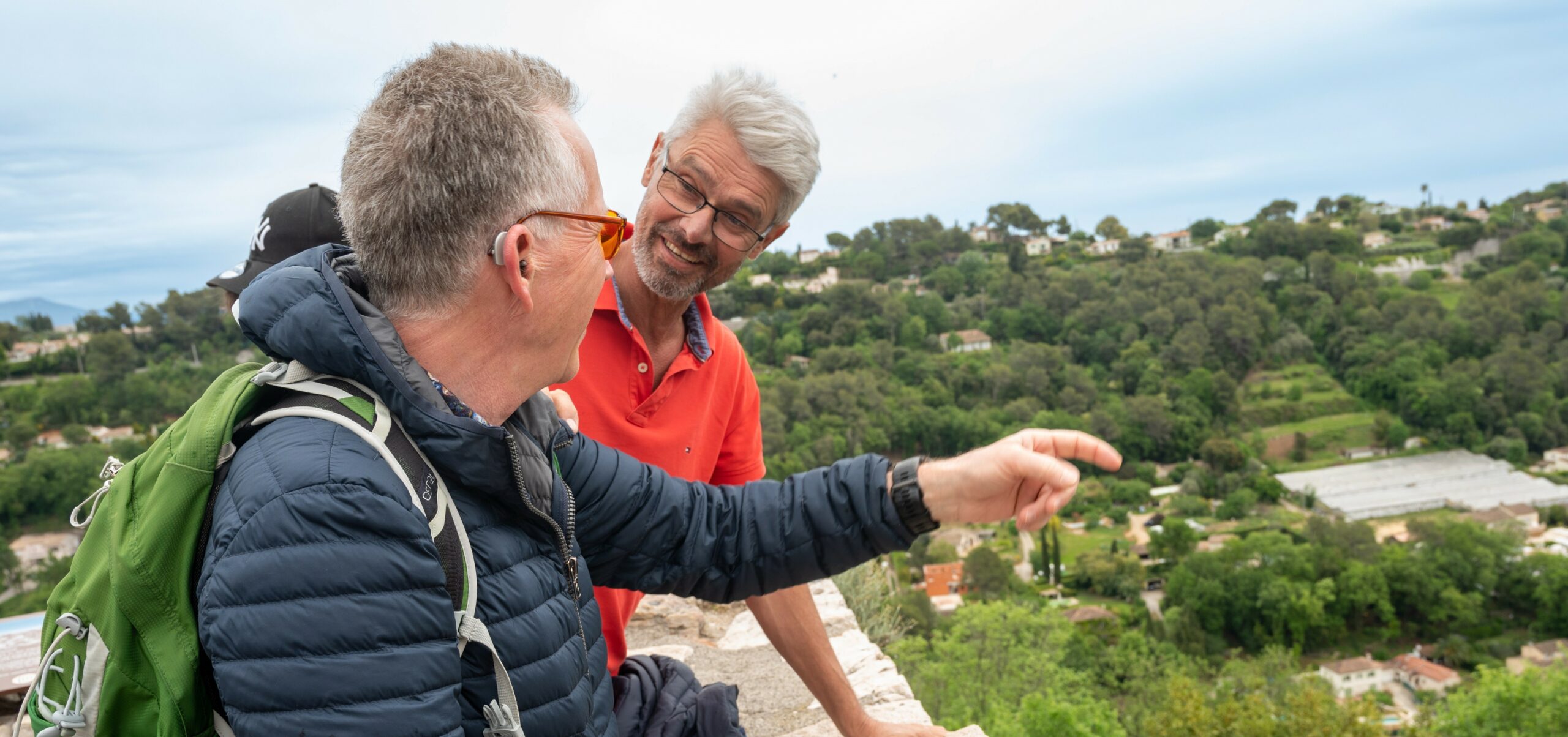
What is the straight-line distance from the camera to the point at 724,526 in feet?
4.79

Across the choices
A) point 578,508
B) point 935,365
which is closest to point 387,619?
point 578,508

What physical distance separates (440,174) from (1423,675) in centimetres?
3064

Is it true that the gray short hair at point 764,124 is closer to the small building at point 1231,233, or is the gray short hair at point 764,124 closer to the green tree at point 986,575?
the green tree at point 986,575

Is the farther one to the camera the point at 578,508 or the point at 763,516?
the point at 763,516

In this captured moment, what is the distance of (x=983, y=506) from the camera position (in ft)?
4.24

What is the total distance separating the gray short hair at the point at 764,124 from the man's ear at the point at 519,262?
1.15 meters

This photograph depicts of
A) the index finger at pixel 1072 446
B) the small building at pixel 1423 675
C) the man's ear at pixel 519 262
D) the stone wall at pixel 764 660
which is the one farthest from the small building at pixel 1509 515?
the man's ear at pixel 519 262

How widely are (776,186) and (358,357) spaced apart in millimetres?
1335

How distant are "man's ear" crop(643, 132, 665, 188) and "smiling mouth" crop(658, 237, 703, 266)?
0.67 ft

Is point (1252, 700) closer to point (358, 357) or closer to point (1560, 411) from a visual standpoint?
point (358, 357)

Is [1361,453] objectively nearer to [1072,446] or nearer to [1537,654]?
[1537,654]

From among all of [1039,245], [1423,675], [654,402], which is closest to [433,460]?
[654,402]

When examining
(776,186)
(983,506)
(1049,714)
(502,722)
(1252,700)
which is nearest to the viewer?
(502,722)

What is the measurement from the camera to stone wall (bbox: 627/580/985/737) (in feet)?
8.99
